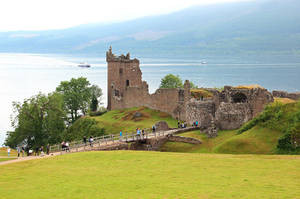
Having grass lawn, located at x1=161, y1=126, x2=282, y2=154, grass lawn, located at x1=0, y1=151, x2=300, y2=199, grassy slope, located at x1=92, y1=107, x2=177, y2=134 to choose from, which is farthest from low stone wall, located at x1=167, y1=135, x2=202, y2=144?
grass lawn, located at x1=0, y1=151, x2=300, y2=199

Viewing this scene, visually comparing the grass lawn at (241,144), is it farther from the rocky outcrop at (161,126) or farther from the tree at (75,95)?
the tree at (75,95)

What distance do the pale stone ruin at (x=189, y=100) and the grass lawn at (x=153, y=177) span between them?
15773 millimetres

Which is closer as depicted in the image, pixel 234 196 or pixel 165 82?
pixel 234 196

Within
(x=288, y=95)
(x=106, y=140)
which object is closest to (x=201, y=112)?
(x=106, y=140)

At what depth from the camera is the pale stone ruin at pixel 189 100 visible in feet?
153

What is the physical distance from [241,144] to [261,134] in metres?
2.25

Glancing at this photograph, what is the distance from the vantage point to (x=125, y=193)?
21203 mm

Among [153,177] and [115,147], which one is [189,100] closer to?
[115,147]

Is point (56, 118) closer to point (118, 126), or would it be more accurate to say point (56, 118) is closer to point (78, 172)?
point (118, 126)

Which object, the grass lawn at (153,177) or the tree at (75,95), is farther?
the tree at (75,95)

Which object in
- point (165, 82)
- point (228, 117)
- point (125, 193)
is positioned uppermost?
point (165, 82)

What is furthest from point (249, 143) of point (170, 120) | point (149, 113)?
point (149, 113)

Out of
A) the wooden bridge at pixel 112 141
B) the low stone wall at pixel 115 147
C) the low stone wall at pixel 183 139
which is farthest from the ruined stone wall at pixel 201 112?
the low stone wall at pixel 115 147

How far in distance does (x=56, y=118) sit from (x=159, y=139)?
2333 cm
